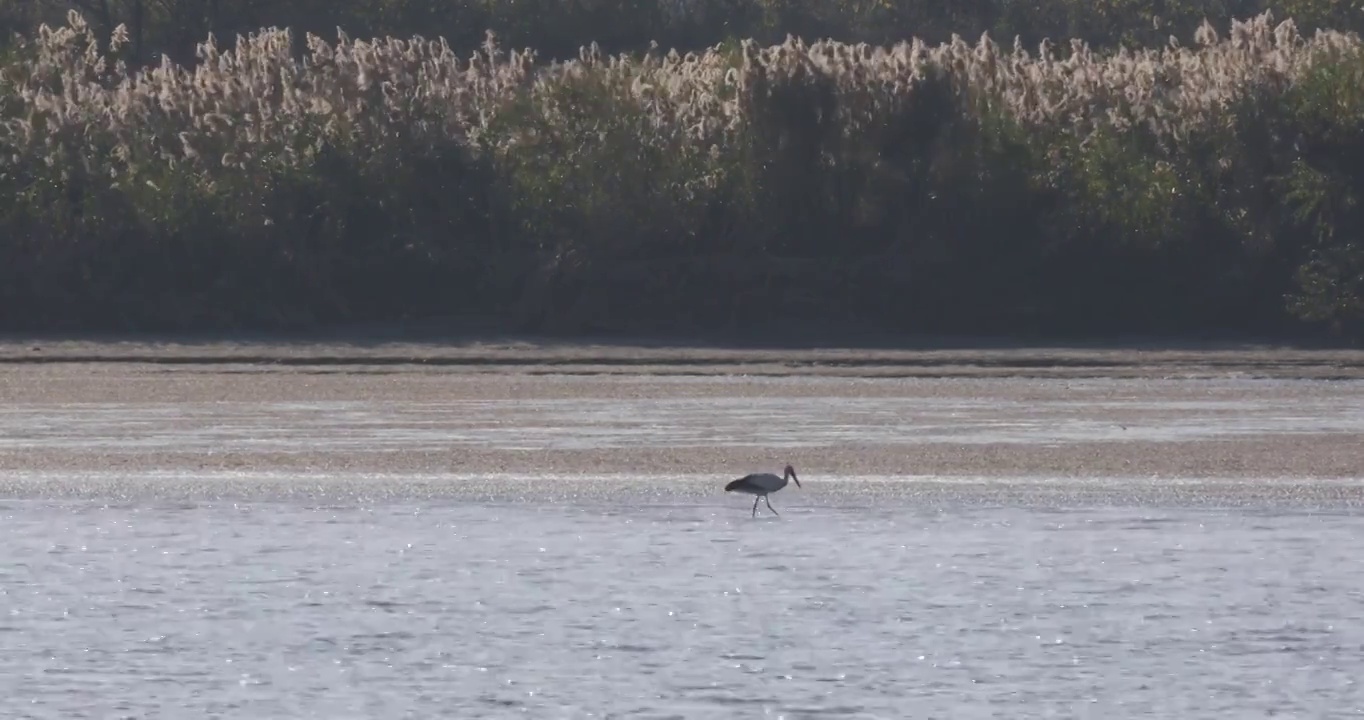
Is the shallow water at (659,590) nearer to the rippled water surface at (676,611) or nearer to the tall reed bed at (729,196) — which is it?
the rippled water surface at (676,611)

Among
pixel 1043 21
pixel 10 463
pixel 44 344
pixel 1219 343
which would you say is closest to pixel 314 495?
pixel 10 463

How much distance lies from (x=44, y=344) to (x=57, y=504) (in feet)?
34.1

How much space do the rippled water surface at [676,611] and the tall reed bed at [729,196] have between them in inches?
443

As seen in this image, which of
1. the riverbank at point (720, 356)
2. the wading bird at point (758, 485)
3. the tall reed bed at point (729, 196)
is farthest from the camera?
the tall reed bed at point (729, 196)

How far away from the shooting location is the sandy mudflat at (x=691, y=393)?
53.1 ft

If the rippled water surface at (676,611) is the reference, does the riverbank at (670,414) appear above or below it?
above

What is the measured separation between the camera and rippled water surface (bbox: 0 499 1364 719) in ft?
30.8

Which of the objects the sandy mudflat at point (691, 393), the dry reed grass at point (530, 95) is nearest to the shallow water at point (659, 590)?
the sandy mudflat at point (691, 393)

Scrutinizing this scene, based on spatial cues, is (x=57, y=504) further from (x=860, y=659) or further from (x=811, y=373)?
(x=811, y=373)

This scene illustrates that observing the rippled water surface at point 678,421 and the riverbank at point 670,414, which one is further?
the rippled water surface at point 678,421

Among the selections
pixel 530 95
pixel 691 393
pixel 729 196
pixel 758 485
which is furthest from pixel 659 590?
pixel 530 95

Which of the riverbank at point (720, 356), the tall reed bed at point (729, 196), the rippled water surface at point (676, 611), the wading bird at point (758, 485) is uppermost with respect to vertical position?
the tall reed bed at point (729, 196)

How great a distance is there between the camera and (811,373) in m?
22.7

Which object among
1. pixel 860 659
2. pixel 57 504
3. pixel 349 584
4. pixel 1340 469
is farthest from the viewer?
pixel 1340 469
